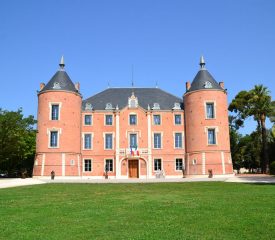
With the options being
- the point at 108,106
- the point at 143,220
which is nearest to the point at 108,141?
the point at 108,106

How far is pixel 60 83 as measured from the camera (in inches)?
1559

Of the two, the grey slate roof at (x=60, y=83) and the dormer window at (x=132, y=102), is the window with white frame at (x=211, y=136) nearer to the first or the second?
the dormer window at (x=132, y=102)

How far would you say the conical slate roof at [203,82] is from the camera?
39.6 metres

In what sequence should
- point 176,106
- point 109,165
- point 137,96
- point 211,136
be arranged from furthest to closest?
point 137,96, point 176,106, point 109,165, point 211,136

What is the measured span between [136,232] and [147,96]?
122ft

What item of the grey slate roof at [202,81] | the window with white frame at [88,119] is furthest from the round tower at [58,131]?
the grey slate roof at [202,81]

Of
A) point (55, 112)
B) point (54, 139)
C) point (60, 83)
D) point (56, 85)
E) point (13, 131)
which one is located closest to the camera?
point (13, 131)

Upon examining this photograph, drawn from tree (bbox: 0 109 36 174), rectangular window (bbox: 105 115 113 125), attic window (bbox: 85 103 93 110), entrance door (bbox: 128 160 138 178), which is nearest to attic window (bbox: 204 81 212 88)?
rectangular window (bbox: 105 115 113 125)

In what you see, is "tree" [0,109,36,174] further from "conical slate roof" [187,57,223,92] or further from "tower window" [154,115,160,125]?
"conical slate roof" [187,57,223,92]

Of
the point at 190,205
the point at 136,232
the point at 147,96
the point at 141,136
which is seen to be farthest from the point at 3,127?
the point at 136,232

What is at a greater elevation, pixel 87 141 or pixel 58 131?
pixel 58 131

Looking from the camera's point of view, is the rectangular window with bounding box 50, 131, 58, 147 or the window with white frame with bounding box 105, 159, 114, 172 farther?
the window with white frame with bounding box 105, 159, 114, 172

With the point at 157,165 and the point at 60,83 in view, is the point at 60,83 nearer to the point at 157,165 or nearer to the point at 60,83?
the point at 60,83

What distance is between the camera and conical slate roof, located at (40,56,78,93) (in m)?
39.2
